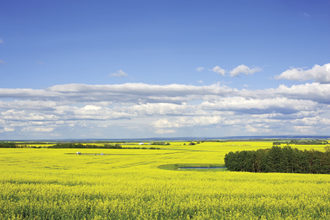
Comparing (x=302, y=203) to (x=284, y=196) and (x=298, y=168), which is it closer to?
(x=284, y=196)

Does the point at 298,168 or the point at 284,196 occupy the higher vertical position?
the point at 284,196

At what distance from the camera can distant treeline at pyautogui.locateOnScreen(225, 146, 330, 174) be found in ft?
177

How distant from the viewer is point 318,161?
54.0m

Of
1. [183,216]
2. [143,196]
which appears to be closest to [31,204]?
[143,196]

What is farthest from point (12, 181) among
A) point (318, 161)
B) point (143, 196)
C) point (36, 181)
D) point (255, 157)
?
point (318, 161)

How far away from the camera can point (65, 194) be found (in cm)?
1748

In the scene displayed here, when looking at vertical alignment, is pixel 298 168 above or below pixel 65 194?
below

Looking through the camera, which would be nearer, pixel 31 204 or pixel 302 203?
pixel 31 204

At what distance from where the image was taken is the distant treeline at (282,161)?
2130 inches

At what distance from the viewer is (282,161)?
55.3 m

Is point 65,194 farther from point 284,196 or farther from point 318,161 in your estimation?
point 318,161

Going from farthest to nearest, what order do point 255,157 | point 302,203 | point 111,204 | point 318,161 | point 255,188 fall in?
point 255,157, point 318,161, point 255,188, point 302,203, point 111,204

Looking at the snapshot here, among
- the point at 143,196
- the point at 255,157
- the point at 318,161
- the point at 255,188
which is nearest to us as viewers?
the point at 143,196

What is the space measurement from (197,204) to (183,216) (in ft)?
5.01
